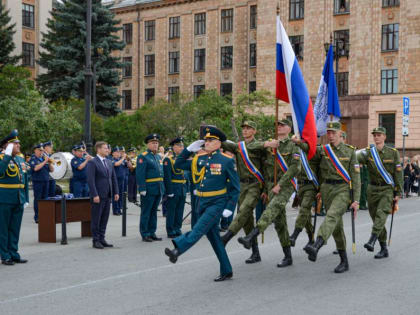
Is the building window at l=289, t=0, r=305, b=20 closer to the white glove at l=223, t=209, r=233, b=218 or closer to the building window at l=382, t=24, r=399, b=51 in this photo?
the building window at l=382, t=24, r=399, b=51

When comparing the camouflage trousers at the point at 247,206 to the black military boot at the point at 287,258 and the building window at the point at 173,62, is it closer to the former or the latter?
the black military boot at the point at 287,258

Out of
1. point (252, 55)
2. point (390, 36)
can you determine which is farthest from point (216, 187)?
point (252, 55)

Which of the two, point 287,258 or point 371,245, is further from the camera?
point 371,245

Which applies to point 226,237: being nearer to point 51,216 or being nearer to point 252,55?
point 51,216

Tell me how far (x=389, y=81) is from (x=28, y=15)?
102 ft

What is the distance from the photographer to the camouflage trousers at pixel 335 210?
8.54 metres

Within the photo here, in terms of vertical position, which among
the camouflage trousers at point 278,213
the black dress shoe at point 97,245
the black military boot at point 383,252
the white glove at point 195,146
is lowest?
the black dress shoe at point 97,245

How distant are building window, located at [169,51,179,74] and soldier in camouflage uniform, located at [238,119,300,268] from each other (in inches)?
1956

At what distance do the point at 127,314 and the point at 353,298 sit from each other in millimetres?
2598

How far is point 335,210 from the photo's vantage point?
881 centimetres

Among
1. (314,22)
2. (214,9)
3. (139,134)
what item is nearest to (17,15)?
(214,9)

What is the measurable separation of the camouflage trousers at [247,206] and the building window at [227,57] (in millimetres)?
46751

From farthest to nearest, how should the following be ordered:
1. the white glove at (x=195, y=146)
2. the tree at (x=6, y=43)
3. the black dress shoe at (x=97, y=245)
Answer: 1. the tree at (x=6, y=43)
2. the black dress shoe at (x=97, y=245)
3. the white glove at (x=195, y=146)

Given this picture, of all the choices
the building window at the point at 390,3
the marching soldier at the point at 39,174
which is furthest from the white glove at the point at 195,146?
the building window at the point at 390,3
